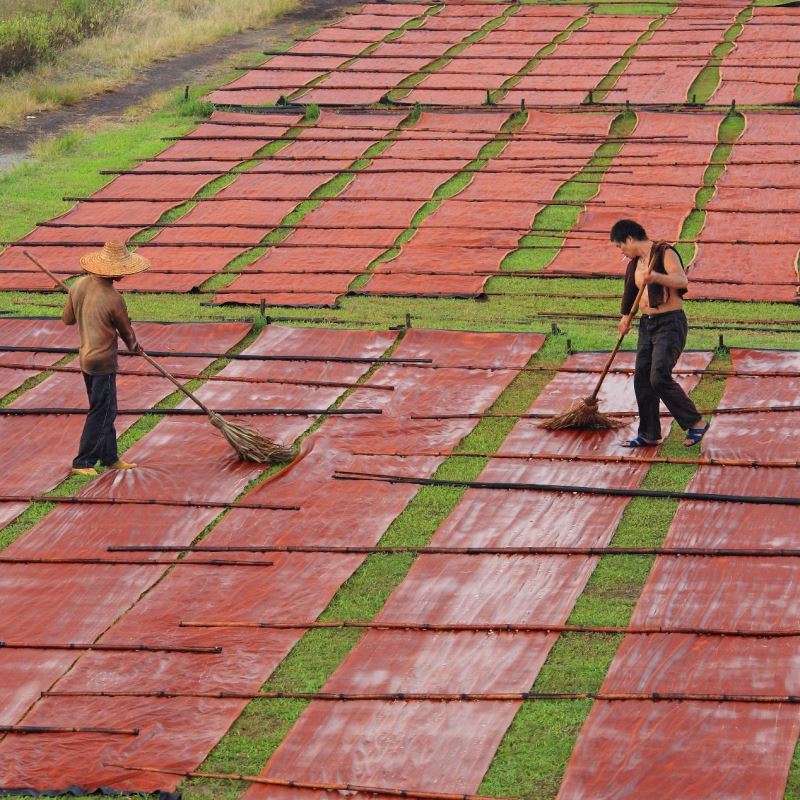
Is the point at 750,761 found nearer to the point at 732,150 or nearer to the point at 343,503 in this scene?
the point at 343,503

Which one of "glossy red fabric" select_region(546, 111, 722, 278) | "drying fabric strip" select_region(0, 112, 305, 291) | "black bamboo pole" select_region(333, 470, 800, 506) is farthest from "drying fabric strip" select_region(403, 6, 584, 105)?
"black bamboo pole" select_region(333, 470, 800, 506)

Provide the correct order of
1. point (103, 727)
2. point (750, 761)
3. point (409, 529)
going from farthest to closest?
point (409, 529) < point (103, 727) < point (750, 761)

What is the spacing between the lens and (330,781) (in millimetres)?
5023

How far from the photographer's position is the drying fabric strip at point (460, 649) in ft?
16.8

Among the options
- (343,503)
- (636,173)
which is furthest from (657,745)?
(636,173)

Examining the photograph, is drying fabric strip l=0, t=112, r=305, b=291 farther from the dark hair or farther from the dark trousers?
the dark hair

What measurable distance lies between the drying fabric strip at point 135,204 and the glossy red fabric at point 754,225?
12.1 feet

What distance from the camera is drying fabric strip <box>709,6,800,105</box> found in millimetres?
15564

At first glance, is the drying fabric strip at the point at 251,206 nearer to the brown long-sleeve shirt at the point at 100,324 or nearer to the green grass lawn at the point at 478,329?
the green grass lawn at the point at 478,329

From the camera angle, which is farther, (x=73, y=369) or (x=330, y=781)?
(x=73, y=369)

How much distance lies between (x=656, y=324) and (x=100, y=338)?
8.99 ft

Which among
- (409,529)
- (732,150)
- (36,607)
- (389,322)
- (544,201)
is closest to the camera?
(36,607)

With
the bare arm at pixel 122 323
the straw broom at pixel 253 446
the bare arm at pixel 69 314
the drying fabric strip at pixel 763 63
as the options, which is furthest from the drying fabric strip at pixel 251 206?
the drying fabric strip at pixel 763 63

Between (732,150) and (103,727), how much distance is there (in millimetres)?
9939
